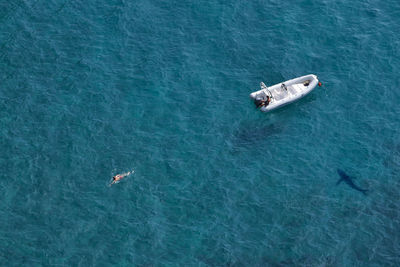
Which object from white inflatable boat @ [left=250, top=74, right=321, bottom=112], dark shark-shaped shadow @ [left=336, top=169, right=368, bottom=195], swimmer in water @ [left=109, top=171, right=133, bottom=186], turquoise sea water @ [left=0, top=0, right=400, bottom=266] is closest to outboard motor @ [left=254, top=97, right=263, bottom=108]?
white inflatable boat @ [left=250, top=74, right=321, bottom=112]

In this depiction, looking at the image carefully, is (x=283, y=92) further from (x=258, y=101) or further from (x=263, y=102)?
(x=258, y=101)

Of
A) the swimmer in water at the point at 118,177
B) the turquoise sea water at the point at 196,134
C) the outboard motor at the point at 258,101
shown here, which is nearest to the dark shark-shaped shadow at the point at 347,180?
the turquoise sea water at the point at 196,134

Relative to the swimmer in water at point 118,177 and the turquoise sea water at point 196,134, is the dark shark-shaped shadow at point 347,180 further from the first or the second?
the swimmer in water at point 118,177

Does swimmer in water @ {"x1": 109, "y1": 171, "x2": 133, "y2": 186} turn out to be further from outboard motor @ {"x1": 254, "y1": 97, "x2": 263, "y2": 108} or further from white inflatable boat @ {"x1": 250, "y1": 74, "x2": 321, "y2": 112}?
white inflatable boat @ {"x1": 250, "y1": 74, "x2": 321, "y2": 112}

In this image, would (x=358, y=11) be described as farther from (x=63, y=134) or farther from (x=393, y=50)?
(x=63, y=134)

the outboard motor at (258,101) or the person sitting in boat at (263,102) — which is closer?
the person sitting in boat at (263,102)

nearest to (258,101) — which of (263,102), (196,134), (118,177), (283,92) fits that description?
(263,102)
